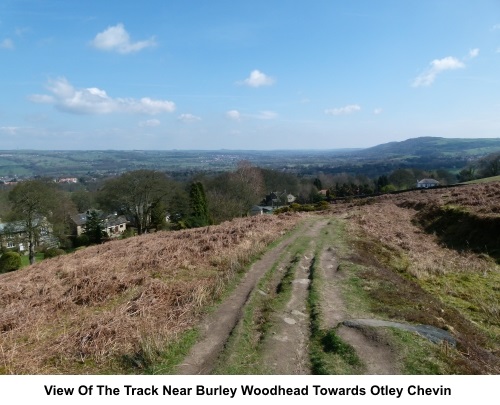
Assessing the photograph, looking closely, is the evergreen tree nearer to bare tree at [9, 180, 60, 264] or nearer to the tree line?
the tree line

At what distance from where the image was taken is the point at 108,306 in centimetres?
923

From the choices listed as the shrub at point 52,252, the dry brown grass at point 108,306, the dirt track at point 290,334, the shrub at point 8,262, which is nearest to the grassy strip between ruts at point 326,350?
the dirt track at point 290,334

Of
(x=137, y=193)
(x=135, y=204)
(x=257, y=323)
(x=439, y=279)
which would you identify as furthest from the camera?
(x=135, y=204)

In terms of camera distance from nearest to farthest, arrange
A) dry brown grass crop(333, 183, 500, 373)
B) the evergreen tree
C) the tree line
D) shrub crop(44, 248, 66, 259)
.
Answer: dry brown grass crop(333, 183, 500, 373) → the tree line → shrub crop(44, 248, 66, 259) → the evergreen tree

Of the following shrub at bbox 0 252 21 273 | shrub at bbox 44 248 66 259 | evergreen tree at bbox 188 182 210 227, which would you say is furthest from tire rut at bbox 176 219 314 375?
shrub at bbox 44 248 66 259

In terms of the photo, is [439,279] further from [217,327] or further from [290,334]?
[217,327]

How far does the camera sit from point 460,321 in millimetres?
8750

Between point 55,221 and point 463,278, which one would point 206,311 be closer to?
point 463,278

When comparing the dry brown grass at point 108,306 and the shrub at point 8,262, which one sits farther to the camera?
the shrub at point 8,262

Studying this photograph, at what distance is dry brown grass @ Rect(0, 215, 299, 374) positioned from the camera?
6535 mm

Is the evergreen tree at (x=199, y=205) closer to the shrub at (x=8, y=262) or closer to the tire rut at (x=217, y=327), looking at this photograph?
the shrub at (x=8, y=262)

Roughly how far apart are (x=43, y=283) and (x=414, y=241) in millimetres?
16921

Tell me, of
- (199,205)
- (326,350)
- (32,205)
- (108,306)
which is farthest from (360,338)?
(32,205)

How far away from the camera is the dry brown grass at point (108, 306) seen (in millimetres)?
6535
